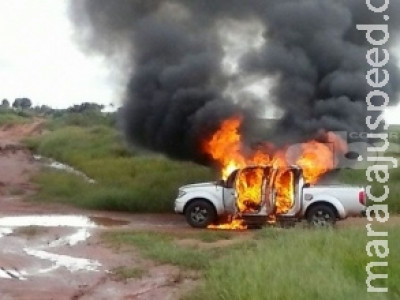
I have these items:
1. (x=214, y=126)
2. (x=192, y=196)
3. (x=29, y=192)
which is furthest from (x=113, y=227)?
(x=29, y=192)

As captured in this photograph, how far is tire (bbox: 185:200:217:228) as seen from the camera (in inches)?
589

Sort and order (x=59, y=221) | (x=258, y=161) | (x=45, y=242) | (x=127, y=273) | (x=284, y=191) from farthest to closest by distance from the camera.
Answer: (x=258, y=161)
(x=59, y=221)
(x=284, y=191)
(x=45, y=242)
(x=127, y=273)

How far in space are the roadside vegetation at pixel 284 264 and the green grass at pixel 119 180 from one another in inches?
243

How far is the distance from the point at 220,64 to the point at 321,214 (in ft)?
24.3

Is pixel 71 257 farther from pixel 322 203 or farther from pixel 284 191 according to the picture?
pixel 322 203

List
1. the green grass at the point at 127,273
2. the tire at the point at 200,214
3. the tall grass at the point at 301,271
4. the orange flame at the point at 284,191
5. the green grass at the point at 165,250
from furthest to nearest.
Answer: the tire at the point at 200,214
the orange flame at the point at 284,191
the green grass at the point at 165,250
the green grass at the point at 127,273
the tall grass at the point at 301,271

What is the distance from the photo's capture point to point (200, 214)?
592 inches

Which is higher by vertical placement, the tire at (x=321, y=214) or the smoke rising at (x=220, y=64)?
the smoke rising at (x=220, y=64)

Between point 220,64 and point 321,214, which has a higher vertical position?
point 220,64

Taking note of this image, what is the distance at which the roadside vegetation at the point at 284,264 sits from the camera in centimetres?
713

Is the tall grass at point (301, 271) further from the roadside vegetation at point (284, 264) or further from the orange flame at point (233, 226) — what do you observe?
the orange flame at point (233, 226)

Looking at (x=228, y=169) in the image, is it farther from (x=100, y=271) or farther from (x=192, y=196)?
(x=100, y=271)

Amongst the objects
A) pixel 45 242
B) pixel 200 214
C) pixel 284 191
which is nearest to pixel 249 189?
pixel 284 191

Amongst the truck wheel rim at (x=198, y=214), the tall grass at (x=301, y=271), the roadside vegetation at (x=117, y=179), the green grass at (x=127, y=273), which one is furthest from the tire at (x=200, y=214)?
the green grass at (x=127, y=273)
